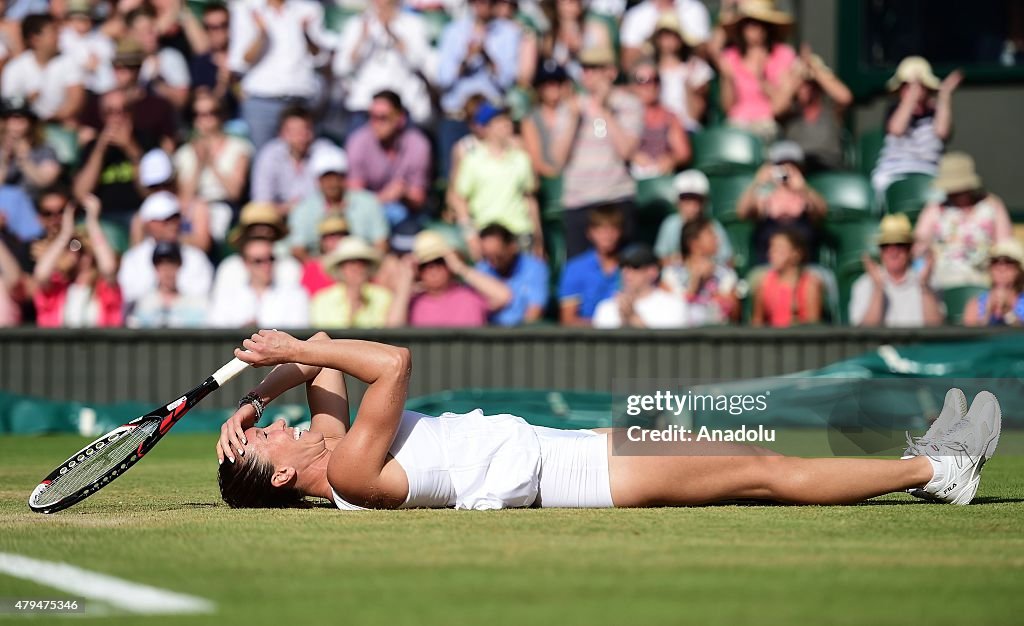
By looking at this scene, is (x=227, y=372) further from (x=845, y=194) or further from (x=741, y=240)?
(x=845, y=194)

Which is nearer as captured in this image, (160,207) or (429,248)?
(429,248)

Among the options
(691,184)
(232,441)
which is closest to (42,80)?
(691,184)

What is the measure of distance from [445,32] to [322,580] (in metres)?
10.0

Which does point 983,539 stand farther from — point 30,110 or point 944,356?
point 30,110

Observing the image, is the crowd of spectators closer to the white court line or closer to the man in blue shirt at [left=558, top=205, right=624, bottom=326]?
the man in blue shirt at [left=558, top=205, right=624, bottom=326]

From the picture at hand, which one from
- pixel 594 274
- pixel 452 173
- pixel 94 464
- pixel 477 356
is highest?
pixel 452 173

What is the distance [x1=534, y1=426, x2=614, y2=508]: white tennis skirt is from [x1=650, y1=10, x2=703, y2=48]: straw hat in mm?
7964

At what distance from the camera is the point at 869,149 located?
46.5 feet

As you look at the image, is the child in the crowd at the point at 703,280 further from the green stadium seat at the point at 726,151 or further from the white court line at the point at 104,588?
the white court line at the point at 104,588

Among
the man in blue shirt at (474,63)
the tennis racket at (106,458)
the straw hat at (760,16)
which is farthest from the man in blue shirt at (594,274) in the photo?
the tennis racket at (106,458)

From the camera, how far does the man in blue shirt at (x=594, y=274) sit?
12.7 m

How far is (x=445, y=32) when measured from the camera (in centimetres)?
1417

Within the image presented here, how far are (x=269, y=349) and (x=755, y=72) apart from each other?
27.7 feet

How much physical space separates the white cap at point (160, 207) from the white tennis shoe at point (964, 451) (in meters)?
8.18
